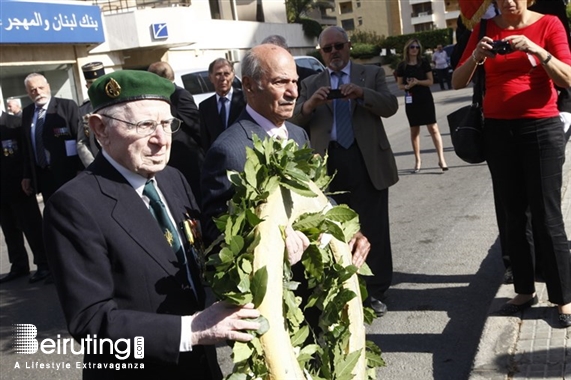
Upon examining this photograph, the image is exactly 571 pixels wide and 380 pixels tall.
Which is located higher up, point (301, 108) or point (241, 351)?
point (301, 108)

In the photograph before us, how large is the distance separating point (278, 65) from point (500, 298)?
2.83 meters

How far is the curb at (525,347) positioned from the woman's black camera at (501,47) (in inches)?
69.6

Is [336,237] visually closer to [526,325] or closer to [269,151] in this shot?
[269,151]

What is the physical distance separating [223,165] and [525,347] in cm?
239

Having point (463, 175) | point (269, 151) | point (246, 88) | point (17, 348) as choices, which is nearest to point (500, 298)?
point (246, 88)

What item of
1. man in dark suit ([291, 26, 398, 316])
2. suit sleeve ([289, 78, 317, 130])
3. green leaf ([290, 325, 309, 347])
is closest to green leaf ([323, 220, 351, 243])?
green leaf ([290, 325, 309, 347])

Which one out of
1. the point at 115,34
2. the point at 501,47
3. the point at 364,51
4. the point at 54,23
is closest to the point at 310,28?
the point at 364,51

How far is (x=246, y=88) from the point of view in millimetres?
3703

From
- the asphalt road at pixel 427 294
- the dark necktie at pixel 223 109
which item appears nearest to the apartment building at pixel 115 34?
the asphalt road at pixel 427 294

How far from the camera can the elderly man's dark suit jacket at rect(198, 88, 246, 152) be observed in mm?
7320

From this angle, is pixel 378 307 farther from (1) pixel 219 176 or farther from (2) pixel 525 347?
(1) pixel 219 176

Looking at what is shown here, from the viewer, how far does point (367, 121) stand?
19.4ft

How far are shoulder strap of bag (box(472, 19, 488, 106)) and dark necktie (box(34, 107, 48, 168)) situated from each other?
5067 mm

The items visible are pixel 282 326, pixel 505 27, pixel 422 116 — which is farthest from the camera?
pixel 422 116
